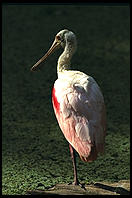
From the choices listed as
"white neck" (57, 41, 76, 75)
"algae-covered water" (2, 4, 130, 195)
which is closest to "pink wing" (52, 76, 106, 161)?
"white neck" (57, 41, 76, 75)

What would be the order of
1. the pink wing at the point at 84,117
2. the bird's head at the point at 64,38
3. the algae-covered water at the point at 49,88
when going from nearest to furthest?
the pink wing at the point at 84,117
the bird's head at the point at 64,38
the algae-covered water at the point at 49,88

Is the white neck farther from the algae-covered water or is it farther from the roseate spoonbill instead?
the algae-covered water

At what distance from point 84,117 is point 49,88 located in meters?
2.20

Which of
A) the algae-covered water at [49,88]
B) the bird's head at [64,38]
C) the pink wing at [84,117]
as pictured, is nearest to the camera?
the pink wing at [84,117]

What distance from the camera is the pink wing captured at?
2.73 m

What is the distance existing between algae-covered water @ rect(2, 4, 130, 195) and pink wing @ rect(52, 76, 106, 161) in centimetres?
57

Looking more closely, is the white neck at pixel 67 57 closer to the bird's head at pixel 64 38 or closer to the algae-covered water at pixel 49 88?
the bird's head at pixel 64 38

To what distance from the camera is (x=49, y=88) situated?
16.2ft

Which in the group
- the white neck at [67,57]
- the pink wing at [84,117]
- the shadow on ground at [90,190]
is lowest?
the shadow on ground at [90,190]

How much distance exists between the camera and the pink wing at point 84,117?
273 centimetres

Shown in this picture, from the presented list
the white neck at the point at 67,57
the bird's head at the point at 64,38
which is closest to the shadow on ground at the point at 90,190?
the white neck at the point at 67,57

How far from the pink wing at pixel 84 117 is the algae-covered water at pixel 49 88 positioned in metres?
0.57

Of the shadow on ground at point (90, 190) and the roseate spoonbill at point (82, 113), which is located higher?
the roseate spoonbill at point (82, 113)

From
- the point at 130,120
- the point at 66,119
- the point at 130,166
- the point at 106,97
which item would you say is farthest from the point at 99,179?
the point at 106,97
